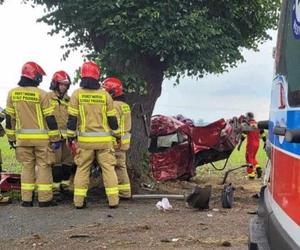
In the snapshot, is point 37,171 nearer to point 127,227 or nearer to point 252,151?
point 127,227

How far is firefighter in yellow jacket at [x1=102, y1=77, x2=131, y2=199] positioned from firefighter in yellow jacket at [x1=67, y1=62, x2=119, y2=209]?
17.5 inches

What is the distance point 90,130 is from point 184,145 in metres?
2.87

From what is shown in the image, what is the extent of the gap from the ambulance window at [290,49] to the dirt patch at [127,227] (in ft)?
9.85

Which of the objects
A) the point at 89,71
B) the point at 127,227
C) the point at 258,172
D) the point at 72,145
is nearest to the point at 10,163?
the point at 258,172

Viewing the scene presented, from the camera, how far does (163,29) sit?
8375 millimetres

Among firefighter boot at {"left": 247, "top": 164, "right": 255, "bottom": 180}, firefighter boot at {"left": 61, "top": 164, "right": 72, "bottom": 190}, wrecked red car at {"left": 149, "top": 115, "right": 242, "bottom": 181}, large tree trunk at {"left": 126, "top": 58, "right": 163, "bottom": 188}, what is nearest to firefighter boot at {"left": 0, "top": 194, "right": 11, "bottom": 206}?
firefighter boot at {"left": 61, "top": 164, "right": 72, "bottom": 190}

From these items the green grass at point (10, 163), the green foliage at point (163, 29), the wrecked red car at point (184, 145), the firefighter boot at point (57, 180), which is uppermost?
the green foliage at point (163, 29)

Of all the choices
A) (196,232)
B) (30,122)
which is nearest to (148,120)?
(30,122)

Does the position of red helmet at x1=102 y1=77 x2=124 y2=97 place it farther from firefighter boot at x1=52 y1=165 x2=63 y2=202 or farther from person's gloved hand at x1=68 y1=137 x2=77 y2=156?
firefighter boot at x1=52 y1=165 x2=63 y2=202

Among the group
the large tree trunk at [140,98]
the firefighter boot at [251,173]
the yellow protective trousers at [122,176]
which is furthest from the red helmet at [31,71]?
the firefighter boot at [251,173]

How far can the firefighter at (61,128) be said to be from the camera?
8.53 metres

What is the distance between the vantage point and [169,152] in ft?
34.4

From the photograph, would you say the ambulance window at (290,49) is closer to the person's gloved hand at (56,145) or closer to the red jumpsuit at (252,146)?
the person's gloved hand at (56,145)

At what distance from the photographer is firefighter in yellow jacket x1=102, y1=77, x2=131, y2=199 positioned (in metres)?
8.59
